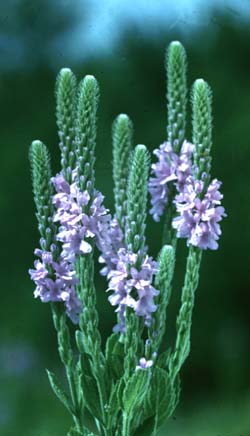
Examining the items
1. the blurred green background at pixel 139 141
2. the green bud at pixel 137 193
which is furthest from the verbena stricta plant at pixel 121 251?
the blurred green background at pixel 139 141

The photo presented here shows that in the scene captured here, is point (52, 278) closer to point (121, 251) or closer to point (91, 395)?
point (121, 251)

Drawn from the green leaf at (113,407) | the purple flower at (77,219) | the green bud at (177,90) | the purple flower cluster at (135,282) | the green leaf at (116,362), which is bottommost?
the green leaf at (113,407)

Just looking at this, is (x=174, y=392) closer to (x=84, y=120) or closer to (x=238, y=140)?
(x=84, y=120)

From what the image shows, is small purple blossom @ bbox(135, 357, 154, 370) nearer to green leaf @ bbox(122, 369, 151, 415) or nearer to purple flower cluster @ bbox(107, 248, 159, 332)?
green leaf @ bbox(122, 369, 151, 415)

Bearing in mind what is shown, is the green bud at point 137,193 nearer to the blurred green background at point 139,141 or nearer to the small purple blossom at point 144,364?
the small purple blossom at point 144,364

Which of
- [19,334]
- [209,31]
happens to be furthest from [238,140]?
[19,334]

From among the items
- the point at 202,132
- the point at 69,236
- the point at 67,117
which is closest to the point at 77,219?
the point at 69,236
